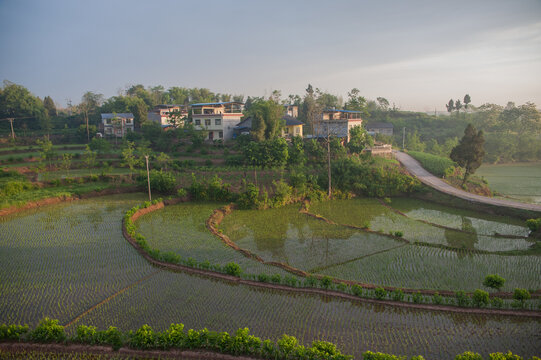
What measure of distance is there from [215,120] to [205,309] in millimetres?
31155

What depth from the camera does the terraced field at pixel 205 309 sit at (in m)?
9.27

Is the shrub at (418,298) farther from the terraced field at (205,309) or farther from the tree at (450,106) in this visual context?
the tree at (450,106)

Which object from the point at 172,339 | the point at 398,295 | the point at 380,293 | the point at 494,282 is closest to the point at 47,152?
the point at 172,339

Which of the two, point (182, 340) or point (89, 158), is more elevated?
point (89, 158)

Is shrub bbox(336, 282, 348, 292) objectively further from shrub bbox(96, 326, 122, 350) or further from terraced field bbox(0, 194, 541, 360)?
shrub bbox(96, 326, 122, 350)

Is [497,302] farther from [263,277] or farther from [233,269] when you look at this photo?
[233,269]

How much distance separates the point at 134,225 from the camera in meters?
18.7

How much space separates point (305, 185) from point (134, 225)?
1255cm

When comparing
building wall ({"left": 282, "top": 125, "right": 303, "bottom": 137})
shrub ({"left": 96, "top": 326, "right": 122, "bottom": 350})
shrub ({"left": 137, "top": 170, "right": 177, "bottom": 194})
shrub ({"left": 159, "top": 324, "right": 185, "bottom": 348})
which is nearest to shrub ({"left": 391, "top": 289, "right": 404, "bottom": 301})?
shrub ({"left": 159, "top": 324, "right": 185, "bottom": 348})

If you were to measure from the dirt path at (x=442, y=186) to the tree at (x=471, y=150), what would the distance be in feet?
7.51

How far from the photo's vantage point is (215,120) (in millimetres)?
39438

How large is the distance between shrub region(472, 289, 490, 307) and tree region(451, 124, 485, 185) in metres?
18.0

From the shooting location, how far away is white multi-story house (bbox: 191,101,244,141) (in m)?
39.4

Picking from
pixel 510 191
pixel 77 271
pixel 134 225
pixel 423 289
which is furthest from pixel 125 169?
pixel 510 191
